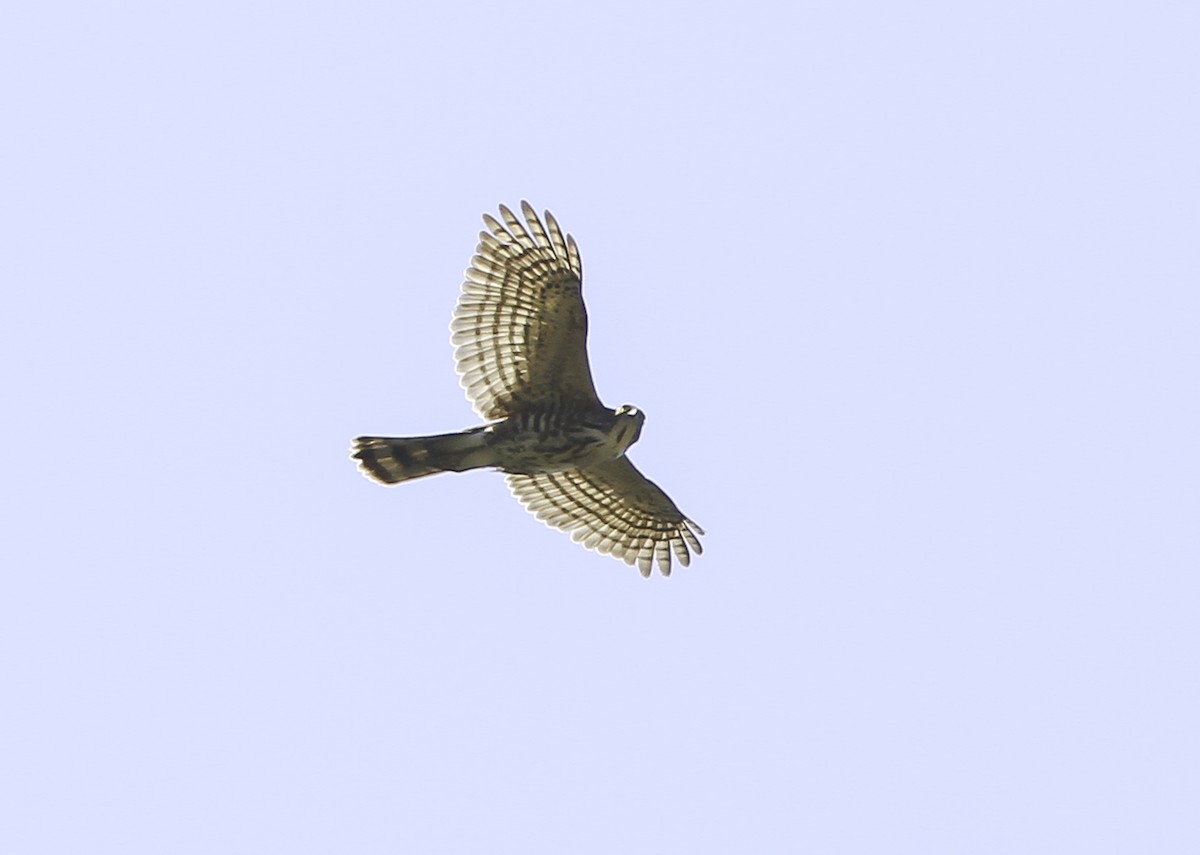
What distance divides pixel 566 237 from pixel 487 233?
2.09 ft

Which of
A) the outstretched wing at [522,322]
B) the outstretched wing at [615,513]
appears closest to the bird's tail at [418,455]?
the outstretched wing at [522,322]

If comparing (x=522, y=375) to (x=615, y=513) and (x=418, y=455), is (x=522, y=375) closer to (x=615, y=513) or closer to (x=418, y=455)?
(x=418, y=455)

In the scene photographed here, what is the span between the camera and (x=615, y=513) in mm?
16922

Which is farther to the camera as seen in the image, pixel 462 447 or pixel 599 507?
pixel 599 507

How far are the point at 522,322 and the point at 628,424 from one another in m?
1.09

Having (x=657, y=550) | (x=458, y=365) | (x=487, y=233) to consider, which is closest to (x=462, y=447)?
(x=458, y=365)

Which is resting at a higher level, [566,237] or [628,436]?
[566,237]

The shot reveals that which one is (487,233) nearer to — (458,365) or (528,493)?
(458,365)

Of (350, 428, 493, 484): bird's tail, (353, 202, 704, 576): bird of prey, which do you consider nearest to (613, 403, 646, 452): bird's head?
(353, 202, 704, 576): bird of prey

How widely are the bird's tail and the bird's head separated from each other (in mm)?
972

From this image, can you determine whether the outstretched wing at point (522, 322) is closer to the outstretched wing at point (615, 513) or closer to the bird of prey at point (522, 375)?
the bird of prey at point (522, 375)

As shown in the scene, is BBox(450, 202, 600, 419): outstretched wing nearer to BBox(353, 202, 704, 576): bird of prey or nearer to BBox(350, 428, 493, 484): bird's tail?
BBox(353, 202, 704, 576): bird of prey

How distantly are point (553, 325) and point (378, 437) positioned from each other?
1530 millimetres

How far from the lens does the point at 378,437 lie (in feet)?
50.0
